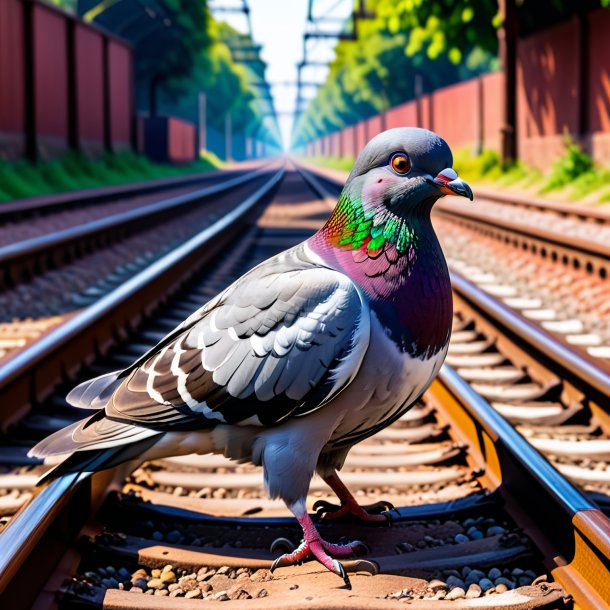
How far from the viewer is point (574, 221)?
1266 cm

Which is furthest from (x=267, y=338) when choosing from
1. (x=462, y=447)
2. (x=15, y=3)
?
(x=15, y=3)

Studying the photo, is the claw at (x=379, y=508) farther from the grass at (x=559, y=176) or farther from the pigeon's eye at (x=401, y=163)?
the grass at (x=559, y=176)

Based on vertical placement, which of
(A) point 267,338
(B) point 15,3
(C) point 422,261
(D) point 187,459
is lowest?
(D) point 187,459

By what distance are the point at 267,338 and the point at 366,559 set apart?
71 centimetres

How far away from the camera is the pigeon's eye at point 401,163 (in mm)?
2273

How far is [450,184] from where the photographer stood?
2205mm

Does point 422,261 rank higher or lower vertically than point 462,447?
higher

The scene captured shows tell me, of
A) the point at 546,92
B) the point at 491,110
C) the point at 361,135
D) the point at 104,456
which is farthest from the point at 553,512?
the point at 361,135

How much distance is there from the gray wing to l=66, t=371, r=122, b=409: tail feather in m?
0.18

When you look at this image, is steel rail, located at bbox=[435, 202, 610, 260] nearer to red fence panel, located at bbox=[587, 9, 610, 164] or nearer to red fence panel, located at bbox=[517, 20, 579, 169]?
red fence panel, located at bbox=[587, 9, 610, 164]

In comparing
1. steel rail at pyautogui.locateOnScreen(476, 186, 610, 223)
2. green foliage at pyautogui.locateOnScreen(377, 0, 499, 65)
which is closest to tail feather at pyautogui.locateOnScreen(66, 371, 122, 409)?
steel rail at pyautogui.locateOnScreen(476, 186, 610, 223)

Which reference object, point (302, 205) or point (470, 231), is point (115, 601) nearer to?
point (470, 231)

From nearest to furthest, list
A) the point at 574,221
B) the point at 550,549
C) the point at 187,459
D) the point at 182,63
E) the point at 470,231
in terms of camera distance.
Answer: the point at 550,549 → the point at 187,459 → the point at 574,221 → the point at 470,231 → the point at 182,63

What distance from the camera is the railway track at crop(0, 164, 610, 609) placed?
2.33 metres
